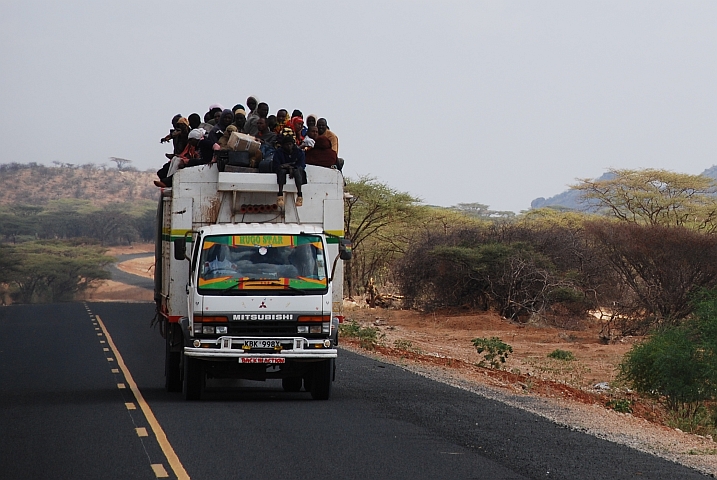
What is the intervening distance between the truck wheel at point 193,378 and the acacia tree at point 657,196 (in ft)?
158

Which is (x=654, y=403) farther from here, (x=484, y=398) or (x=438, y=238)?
(x=438, y=238)

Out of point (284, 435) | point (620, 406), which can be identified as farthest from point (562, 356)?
point (284, 435)

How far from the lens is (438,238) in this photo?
39062 mm

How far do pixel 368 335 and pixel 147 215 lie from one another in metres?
89.4

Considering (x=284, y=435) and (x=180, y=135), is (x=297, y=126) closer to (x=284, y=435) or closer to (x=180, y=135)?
(x=180, y=135)

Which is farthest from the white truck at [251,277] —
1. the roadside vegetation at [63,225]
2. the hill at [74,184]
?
the hill at [74,184]

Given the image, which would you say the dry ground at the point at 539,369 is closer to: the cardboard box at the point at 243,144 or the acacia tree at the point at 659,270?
the acacia tree at the point at 659,270

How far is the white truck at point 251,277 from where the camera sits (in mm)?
11781

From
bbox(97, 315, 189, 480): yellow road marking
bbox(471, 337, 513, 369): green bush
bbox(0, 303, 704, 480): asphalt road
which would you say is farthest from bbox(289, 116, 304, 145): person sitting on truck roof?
bbox(471, 337, 513, 369): green bush

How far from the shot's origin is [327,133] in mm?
14781

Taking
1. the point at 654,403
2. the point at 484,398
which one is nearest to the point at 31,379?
the point at 484,398

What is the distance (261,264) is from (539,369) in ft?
35.6

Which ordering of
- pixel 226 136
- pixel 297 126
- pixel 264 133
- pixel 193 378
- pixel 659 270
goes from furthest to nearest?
pixel 659 270 < pixel 297 126 < pixel 264 133 < pixel 226 136 < pixel 193 378

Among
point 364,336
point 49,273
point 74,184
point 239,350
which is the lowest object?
point 364,336
